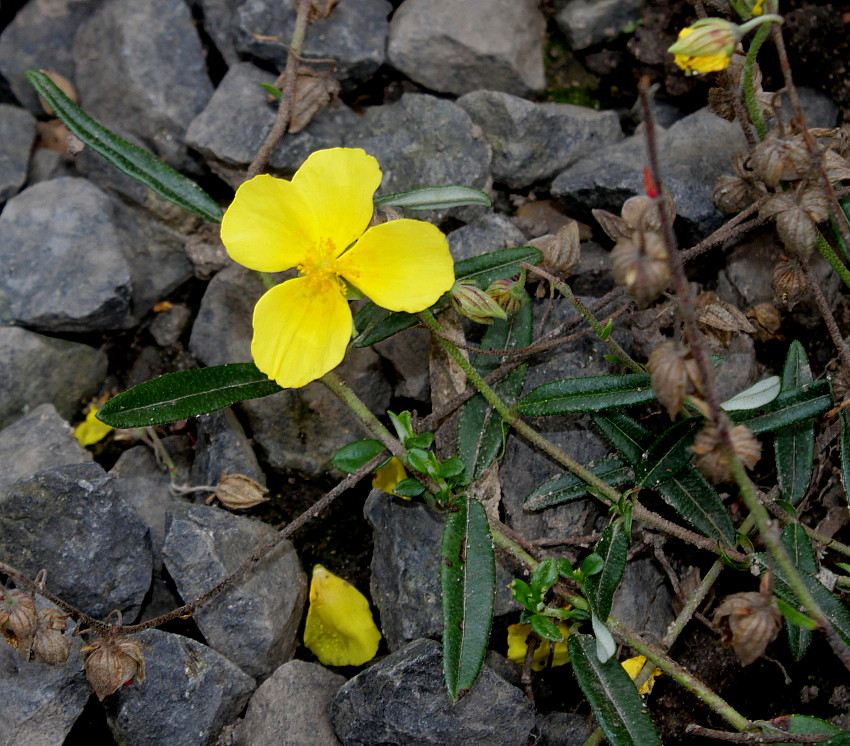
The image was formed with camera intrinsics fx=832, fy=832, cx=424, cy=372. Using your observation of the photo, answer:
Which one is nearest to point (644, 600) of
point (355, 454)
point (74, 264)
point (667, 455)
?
point (667, 455)

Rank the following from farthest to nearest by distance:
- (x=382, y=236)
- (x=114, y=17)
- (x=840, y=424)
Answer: (x=114, y=17) < (x=840, y=424) < (x=382, y=236)

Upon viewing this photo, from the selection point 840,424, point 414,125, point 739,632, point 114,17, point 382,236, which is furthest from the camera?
point 114,17

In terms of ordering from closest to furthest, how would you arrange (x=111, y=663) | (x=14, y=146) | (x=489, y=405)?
(x=111, y=663)
(x=489, y=405)
(x=14, y=146)

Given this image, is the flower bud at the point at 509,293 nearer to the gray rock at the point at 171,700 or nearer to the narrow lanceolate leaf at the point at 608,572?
the narrow lanceolate leaf at the point at 608,572

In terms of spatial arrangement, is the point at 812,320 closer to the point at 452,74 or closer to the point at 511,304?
the point at 511,304

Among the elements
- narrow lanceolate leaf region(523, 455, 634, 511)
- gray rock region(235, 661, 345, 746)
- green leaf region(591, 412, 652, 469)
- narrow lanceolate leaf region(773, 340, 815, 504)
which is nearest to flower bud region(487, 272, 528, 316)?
green leaf region(591, 412, 652, 469)

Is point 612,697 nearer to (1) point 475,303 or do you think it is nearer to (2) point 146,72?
(1) point 475,303

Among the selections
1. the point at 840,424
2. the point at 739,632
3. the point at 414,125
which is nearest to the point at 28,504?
the point at 414,125
